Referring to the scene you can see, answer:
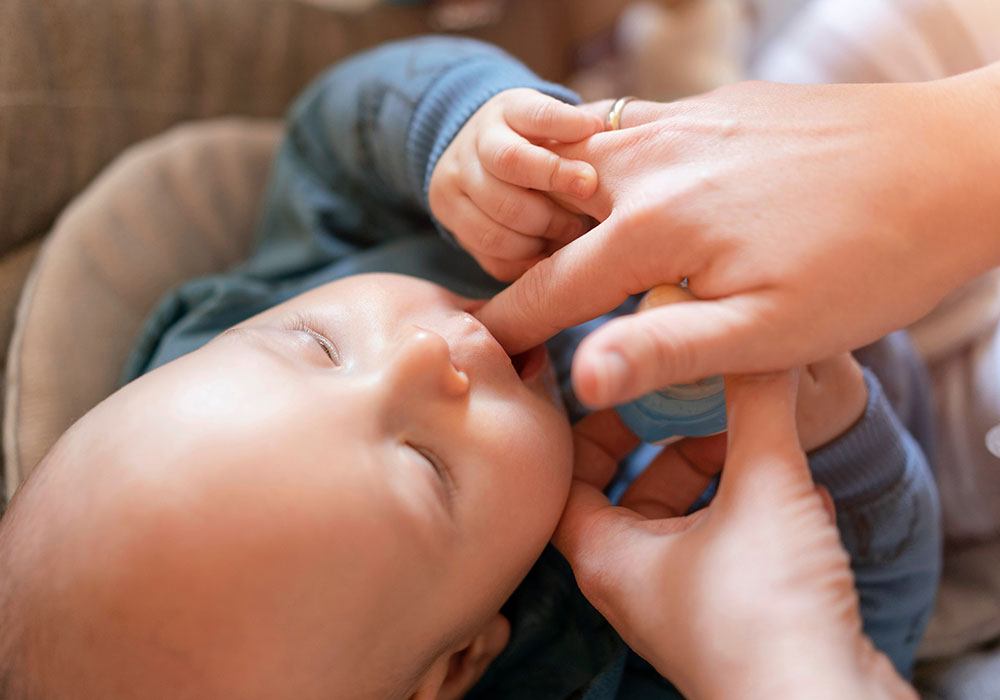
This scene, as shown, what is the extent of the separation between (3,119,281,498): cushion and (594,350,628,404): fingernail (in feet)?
2.17

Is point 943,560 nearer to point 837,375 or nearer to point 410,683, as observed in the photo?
point 837,375

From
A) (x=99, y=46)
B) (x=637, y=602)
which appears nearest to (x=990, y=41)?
(x=637, y=602)

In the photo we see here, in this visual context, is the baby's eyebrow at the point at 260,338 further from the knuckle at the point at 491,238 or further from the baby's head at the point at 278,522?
the knuckle at the point at 491,238

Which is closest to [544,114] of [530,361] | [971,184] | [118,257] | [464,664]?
[530,361]

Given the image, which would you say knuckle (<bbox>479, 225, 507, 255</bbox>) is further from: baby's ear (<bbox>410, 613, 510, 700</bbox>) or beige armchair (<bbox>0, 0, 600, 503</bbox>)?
beige armchair (<bbox>0, 0, 600, 503</bbox>)

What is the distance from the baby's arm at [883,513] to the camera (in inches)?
29.9

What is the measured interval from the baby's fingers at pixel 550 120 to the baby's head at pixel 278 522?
20 centimetres

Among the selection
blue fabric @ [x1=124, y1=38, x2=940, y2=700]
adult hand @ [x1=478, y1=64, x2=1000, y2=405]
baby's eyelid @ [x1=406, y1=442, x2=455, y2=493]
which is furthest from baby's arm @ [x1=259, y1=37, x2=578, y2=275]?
baby's eyelid @ [x1=406, y1=442, x2=455, y2=493]

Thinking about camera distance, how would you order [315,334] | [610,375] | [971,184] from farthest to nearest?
1. [315,334]
2. [971,184]
3. [610,375]

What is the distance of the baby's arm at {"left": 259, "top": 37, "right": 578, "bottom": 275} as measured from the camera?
84cm

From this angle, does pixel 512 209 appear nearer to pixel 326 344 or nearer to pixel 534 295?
pixel 534 295

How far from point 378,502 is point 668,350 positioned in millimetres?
253

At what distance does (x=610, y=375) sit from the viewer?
1.54ft

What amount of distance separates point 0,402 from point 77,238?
0.75ft
